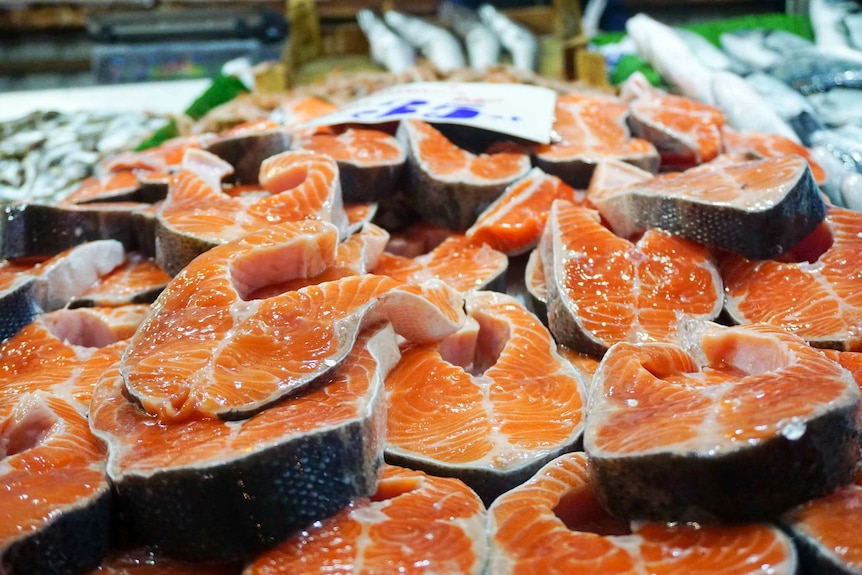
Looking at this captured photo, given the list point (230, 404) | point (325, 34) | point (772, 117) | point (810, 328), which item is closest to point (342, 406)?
point (230, 404)

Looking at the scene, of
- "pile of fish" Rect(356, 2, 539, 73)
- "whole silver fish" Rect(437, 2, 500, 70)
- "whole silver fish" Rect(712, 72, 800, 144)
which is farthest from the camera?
"whole silver fish" Rect(437, 2, 500, 70)

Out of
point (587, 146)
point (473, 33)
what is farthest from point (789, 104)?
point (473, 33)

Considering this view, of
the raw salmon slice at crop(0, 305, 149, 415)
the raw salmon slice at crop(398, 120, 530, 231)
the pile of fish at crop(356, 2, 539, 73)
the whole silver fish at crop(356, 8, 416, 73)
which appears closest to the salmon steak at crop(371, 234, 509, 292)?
the raw salmon slice at crop(398, 120, 530, 231)

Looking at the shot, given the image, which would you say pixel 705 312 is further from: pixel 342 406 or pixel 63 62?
pixel 63 62

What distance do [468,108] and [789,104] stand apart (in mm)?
2246

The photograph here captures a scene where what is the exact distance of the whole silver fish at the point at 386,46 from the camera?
19.7 ft

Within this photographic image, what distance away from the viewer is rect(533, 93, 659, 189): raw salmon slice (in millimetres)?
2980

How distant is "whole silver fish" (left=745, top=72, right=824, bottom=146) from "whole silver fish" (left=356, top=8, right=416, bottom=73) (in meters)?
2.88

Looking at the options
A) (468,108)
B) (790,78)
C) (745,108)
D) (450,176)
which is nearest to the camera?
(450,176)

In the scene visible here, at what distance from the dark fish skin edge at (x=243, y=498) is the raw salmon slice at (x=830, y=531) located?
917 millimetres

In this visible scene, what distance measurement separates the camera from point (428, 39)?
670 cm

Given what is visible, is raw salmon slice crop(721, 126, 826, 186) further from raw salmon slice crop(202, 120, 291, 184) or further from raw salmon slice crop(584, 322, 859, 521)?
raw salmon slice crop(202, 120, 291, 184)

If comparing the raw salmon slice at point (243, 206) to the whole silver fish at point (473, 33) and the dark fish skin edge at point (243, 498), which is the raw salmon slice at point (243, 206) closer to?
the dark fish skin edge at point (243, 498)

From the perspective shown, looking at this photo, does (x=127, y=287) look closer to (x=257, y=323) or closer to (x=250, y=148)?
(x=250, y=148)
